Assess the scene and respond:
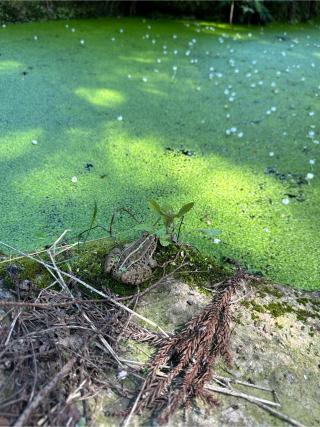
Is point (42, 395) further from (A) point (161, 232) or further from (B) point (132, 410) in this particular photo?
(A) point (161, 232)

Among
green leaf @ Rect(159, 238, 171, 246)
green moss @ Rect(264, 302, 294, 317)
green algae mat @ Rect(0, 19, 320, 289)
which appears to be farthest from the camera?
green algae mat @ Rect(0, 19, 320, 289)

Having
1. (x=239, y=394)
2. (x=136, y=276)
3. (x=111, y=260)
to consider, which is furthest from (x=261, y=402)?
(x=111, y=260)

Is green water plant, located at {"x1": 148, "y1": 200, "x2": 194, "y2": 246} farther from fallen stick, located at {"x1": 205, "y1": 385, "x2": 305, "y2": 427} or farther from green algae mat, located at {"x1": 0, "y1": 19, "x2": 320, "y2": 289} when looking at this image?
fallen stick, located at {"x1": 205, "y1": 385, "x2": 305, "y2": 427}

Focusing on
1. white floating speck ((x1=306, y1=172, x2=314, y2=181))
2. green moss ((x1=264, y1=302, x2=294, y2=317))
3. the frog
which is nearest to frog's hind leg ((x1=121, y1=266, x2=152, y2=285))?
the frog

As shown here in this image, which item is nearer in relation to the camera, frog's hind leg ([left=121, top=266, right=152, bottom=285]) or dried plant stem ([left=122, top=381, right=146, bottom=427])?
dried plant stem ([left=122, top=381, right=146, bottom=427])

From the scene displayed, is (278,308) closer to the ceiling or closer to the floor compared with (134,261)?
closer to the floor

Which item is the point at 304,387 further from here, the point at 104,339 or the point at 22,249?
the point at 22,249

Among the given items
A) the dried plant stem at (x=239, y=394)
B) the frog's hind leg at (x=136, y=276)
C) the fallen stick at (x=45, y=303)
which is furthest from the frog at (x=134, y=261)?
the dried plant stem at (x=239, y=394)
